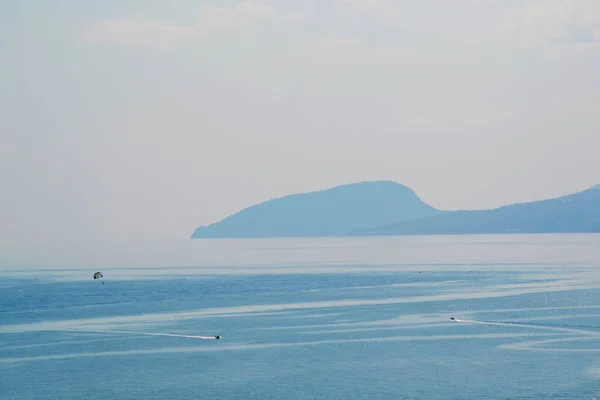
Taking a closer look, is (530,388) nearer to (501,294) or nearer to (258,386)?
(258,386)

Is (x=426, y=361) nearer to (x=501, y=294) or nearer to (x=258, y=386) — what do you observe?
(x=258, y=386)

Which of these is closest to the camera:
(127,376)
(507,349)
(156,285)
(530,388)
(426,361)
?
(530,388)

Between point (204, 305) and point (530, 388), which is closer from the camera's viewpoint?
point (530, 388)

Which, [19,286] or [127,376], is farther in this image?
[19,286]

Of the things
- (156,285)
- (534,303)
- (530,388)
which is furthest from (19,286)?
(530,388)

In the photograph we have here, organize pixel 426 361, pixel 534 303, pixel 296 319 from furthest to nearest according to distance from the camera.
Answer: pixel 534 303 < pixel 296 319 < pixel 426 361

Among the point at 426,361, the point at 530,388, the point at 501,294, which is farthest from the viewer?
the point at 501,294

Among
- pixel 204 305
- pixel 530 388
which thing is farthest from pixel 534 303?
pixel 530 388

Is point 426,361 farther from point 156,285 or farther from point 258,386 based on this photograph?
point 156,285

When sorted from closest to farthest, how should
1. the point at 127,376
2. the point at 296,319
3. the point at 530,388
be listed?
the point at 530,388 < the point at 127,376 < the point at 296,319
